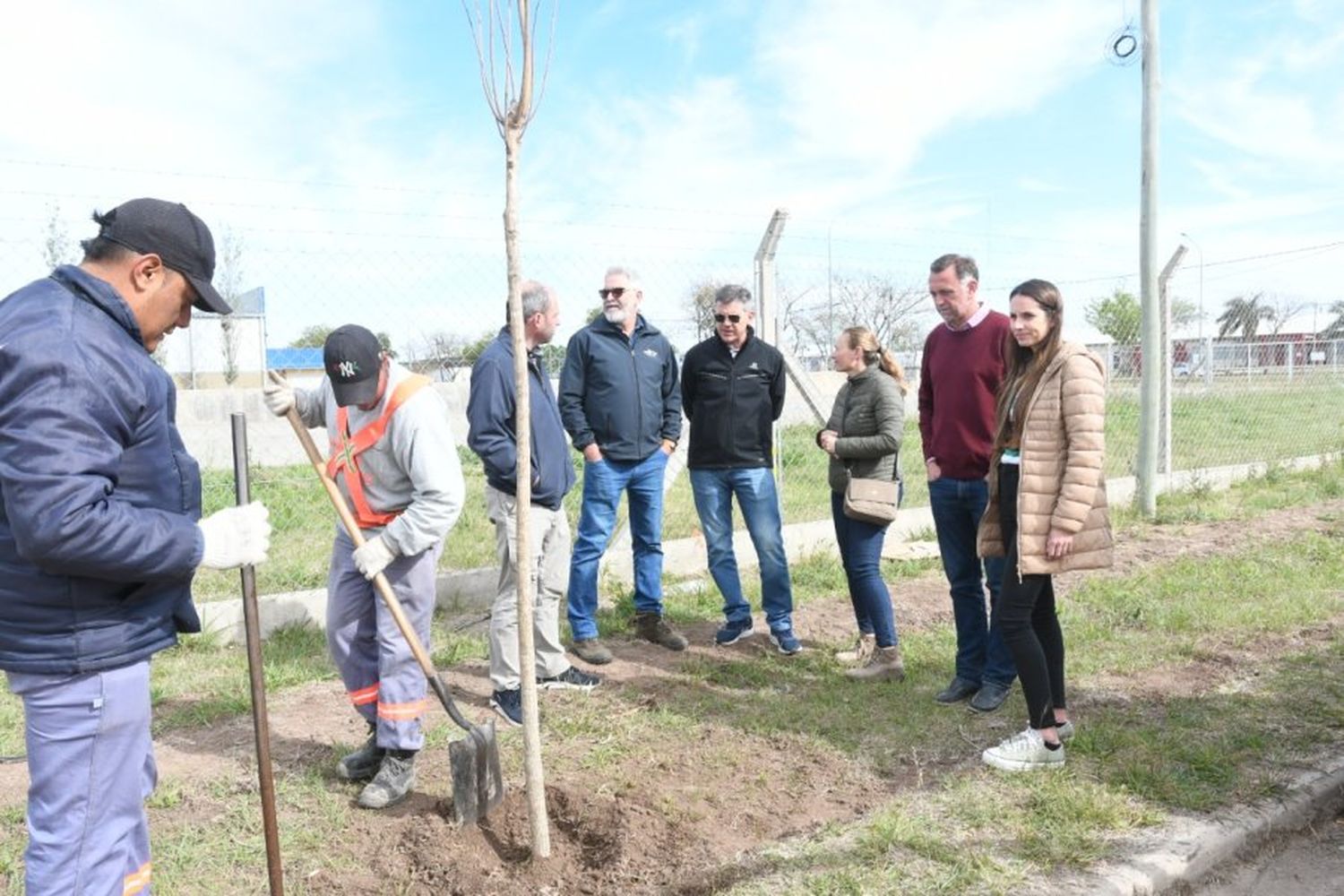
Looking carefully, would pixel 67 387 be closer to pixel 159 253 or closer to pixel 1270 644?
pixel 159 253

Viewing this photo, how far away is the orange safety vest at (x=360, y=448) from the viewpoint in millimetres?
3664

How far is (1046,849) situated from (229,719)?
3.55 m

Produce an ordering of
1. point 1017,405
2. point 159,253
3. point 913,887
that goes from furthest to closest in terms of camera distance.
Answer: point 1017,405, point 913,887, point 159,253

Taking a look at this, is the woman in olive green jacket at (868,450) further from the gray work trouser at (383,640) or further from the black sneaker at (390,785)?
the black sneaker at (390,785)

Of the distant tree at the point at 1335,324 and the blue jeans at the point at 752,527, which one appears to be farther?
the distant tree at the point at 1335,324

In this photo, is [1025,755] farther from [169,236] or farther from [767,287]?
[767,287]

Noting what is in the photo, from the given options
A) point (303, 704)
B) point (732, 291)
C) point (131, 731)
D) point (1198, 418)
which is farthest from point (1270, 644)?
point (1198, 418)

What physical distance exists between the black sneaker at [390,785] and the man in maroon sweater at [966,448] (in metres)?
2.42

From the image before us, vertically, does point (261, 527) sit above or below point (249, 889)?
above

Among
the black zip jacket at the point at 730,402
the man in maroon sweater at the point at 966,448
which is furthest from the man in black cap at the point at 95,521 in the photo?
the black zip jacket at the point at 730,402

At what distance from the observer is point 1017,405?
12.7 feet

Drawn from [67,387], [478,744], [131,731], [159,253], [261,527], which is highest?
[159,253]

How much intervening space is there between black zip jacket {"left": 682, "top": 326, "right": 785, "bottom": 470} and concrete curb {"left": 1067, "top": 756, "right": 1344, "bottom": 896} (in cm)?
285

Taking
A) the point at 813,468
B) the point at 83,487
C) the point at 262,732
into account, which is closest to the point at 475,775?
the point at 262,732
